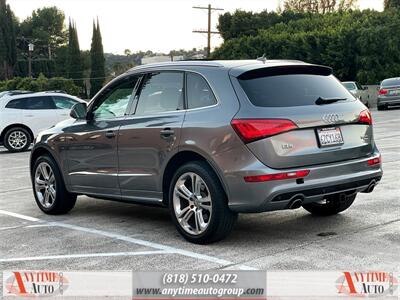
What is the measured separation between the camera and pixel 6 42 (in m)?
86.2

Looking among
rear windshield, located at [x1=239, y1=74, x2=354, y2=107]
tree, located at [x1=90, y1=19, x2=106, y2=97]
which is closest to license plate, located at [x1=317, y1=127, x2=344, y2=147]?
rear windshield, located at [x1=239, y1=74, x2=354, y2=107]

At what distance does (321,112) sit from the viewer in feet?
18.3

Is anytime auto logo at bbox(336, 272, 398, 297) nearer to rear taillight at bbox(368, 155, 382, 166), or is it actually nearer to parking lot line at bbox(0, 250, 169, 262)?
rear taillight at bbox(368, 155, 382, 166)

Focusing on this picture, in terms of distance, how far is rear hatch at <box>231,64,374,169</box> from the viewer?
5.30 meters

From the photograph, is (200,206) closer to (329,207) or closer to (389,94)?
(329,207)

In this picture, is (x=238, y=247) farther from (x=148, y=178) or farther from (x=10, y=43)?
(x=10, y=43)

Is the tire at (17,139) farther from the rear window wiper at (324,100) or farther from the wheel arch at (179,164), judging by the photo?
the rear window wiper at (324,100)

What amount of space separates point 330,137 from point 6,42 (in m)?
86.7

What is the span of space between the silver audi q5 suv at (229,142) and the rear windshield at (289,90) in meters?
0.01

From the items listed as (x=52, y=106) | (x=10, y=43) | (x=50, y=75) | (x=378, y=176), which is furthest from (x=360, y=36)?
(x=50, y=75)

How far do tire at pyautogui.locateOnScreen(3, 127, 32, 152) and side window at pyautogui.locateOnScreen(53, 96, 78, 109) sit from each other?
122cm

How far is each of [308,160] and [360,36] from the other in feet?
122

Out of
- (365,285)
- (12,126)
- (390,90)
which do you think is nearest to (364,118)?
(365,285)

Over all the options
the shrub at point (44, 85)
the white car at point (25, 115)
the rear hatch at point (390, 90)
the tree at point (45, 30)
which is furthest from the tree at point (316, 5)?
the white car at point (25, 115)
